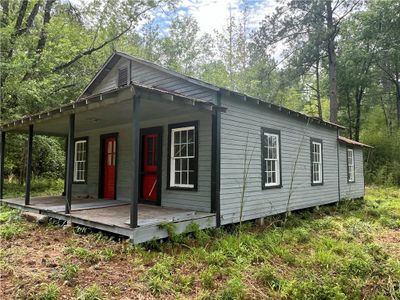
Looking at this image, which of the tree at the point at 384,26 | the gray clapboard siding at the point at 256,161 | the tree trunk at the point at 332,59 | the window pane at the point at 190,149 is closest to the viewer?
the gray clapboard siding at the point at 256,161

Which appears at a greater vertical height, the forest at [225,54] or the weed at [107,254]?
the forest at [225,54]

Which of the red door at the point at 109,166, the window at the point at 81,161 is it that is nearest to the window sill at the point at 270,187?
the red door at the point at 109,166

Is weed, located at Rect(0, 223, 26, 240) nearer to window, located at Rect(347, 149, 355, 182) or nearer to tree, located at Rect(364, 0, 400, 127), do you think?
window, located at Rect(347, 149, 355, 182)

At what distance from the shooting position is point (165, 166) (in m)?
8.30

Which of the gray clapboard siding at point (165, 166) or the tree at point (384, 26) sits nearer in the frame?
the gray clapboard siding at point (165, 166)

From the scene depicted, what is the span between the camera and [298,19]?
19.2 metres

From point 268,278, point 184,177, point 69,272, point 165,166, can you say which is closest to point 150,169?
point 165,166

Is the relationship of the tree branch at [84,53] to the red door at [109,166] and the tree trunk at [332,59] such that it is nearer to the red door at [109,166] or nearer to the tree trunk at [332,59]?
the red door at [109,166]

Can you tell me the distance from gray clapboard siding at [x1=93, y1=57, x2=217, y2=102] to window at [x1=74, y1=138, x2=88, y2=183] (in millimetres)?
2192

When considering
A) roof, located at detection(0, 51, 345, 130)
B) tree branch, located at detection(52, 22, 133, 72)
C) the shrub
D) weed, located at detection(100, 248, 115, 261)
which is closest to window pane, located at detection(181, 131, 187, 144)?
roof, located at detection(0, 51, 345, 130)

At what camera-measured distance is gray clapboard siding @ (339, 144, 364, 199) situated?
499 inches

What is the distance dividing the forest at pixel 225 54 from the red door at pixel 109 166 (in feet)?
13.6

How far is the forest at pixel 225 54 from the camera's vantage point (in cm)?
1396

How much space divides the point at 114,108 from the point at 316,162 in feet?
24.6
